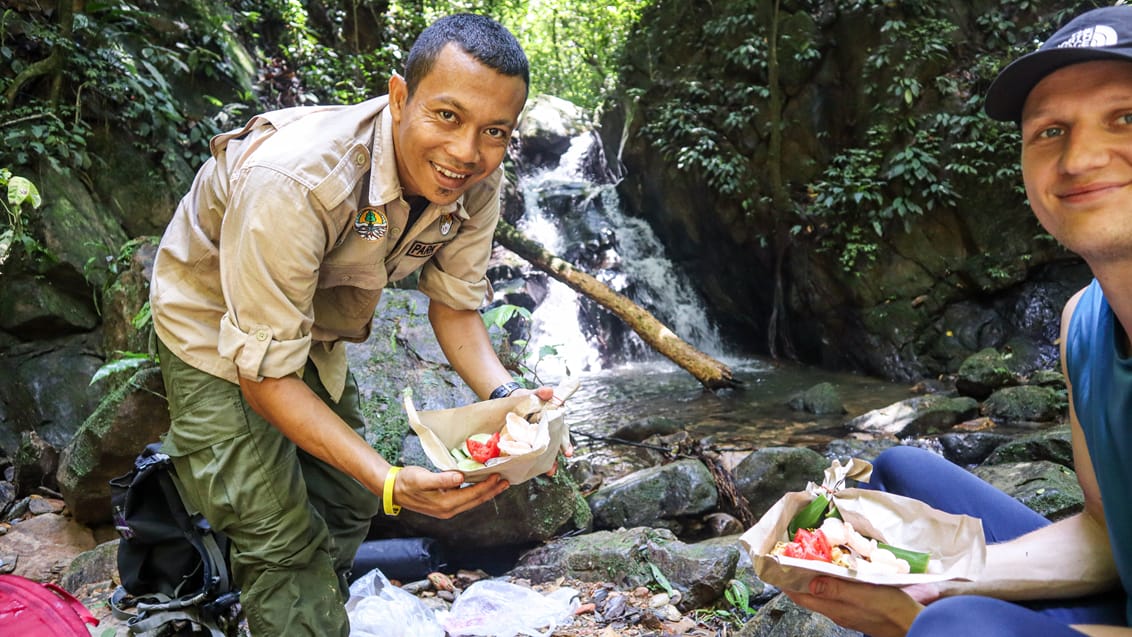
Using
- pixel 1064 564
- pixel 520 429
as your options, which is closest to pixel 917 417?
pixel 1064 564

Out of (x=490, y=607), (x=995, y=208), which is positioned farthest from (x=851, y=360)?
(x=490, y=607)

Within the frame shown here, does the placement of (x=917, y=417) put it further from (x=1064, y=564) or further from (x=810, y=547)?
(x=810, y=547)

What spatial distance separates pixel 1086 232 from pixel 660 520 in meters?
3.47

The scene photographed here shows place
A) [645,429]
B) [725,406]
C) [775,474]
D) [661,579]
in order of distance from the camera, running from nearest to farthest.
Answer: [661,579] < [775,474] < [645,429] < [725,406]

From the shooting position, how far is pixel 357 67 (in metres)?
8.81

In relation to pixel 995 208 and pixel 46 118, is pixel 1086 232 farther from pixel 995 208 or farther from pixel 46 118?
pixel 995 208

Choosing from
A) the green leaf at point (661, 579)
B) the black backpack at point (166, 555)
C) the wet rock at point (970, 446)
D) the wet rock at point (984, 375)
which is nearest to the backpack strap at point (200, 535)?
the black backpack at point (166, 555)

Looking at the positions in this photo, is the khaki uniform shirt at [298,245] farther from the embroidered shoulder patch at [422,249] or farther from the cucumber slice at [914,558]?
the cucumber slice at [914,558]

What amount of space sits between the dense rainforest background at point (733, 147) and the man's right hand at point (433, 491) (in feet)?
10.7

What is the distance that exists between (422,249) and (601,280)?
32.6 feet

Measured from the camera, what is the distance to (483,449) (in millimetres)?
2102

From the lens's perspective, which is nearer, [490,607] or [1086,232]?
[1086,232]

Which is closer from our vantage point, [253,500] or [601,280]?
[253,500]

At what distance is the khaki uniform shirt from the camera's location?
1.90 m
